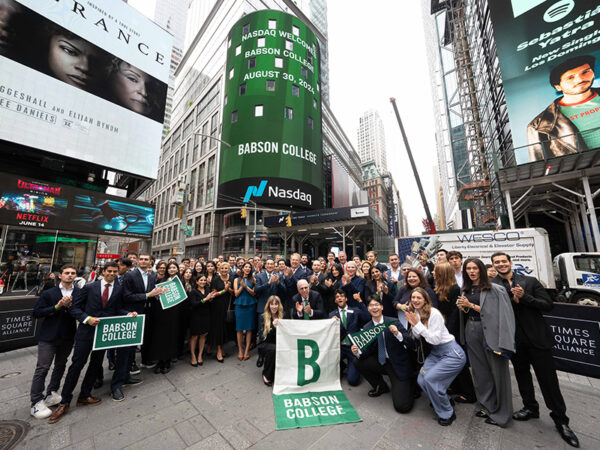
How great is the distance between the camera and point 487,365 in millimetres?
3414

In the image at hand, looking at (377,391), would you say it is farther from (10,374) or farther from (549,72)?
(549,72)

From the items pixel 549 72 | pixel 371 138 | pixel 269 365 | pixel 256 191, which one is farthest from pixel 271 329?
pixel 371 138

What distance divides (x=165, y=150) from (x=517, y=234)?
72.1 metres

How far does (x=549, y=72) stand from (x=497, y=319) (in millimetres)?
21048

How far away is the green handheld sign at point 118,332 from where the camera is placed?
12.4ft

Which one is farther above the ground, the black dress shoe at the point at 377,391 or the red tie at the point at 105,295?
the red tie at the point at 105,295

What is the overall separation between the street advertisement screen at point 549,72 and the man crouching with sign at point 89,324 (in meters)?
19.6

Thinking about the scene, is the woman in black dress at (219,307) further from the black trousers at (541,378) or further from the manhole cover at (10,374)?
the black trousers at (541,378)

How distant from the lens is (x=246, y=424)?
3189 millimetres

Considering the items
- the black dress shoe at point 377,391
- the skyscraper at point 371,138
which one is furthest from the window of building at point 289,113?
the skyscraper at point 371,138

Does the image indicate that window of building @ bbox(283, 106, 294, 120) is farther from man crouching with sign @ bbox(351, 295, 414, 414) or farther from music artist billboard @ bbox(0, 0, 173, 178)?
man crouching with sign @ bbox(351, 295, 414, 414)

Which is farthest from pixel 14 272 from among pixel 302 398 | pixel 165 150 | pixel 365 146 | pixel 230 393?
pixel 365 146

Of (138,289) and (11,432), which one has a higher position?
(138,289)

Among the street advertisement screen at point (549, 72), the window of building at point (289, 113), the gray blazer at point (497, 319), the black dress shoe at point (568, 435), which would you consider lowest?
the black dress shoe at point (568, 435)
